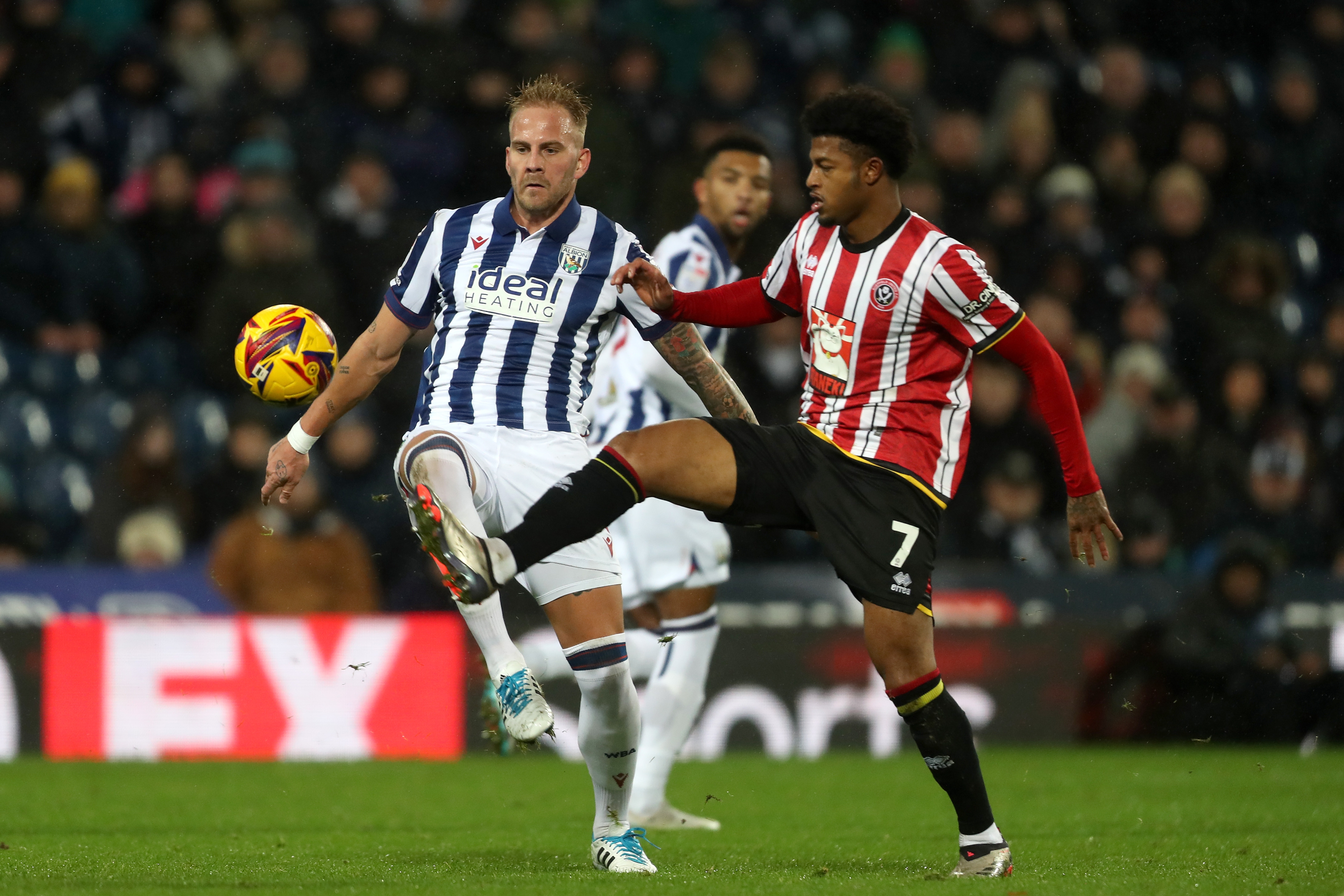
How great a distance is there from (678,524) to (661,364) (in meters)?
0.65

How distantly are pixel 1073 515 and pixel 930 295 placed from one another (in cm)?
79

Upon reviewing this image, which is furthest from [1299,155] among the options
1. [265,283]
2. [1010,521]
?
[265,283]

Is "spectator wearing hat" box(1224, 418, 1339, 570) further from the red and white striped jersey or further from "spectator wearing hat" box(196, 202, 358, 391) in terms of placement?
the red and white striped jersey

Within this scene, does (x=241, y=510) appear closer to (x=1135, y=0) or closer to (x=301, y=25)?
(x=301, y=25)

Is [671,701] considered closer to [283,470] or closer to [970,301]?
[283,470]

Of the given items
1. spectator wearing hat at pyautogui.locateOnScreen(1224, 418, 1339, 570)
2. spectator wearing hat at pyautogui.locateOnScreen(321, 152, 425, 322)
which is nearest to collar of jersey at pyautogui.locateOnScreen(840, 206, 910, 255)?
spectator wearing hat at pyautogui.locateOnScreen(321, 152, 425, 322)

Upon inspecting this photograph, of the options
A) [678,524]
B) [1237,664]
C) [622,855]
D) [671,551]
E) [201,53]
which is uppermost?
[201,53]

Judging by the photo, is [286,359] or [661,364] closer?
[286,359]

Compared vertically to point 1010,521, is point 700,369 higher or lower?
higher

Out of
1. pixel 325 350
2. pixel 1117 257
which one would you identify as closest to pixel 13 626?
pixel 325 350

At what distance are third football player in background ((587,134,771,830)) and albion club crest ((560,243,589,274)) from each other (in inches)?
50.9

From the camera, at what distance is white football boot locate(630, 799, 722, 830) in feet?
21.5

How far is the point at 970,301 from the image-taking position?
16.1 feet

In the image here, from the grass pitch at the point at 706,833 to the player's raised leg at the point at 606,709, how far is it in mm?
149
